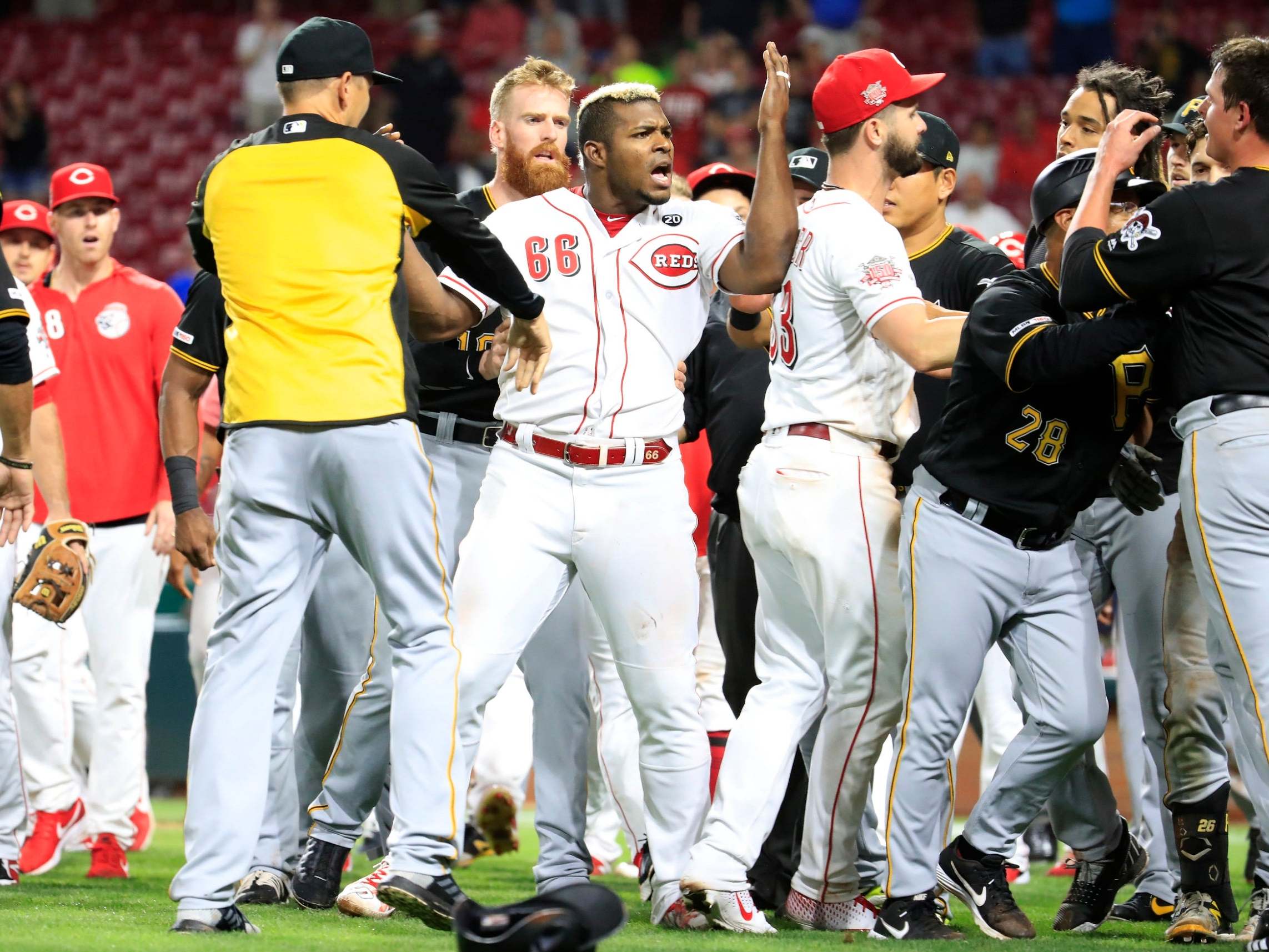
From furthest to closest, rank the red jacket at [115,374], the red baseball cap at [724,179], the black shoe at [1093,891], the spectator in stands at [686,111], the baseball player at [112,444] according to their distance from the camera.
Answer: the spectator in stands at [686,111] < the red jacket at [115,374] < the baseball player at [112,444] < the red baseball cap at [724,179] < the black shoe at [1093,891]

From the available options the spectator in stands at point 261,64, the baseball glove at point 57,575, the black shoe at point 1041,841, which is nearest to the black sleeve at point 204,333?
the baseball glove at point 57,575

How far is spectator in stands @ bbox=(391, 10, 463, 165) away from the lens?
15094 millimetres

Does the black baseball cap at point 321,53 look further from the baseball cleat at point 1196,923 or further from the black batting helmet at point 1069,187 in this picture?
the baseball cleat at point 1196,923

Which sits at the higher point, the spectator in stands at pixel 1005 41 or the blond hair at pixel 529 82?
the spectator in stands at pixel 1005 41

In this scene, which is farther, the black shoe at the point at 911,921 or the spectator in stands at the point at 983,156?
the spectator in stands at the point at 983,156

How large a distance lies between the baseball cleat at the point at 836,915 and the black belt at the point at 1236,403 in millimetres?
1793

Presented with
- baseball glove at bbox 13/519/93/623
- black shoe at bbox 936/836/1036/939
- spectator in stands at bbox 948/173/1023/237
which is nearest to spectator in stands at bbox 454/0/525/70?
spectator in stands at bbox 948/173/1023/237

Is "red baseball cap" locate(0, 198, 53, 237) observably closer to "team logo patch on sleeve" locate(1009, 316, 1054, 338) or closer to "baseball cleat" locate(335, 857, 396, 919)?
"baseball cleat" locate(335, 857, 396, 919)

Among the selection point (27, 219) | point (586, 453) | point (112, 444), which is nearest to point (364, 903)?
point (586, 453)

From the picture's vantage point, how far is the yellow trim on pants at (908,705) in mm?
4496

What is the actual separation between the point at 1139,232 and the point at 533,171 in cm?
223

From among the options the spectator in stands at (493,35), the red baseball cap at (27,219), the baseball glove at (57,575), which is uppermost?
the spectator in stands at (493,35)

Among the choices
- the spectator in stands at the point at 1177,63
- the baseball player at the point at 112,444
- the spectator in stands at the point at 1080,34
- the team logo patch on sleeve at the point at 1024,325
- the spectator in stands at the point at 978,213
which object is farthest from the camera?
the spectator in stands at the point at 1080,34

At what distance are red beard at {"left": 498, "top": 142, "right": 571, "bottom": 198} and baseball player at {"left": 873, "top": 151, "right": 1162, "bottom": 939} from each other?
1723 mm
